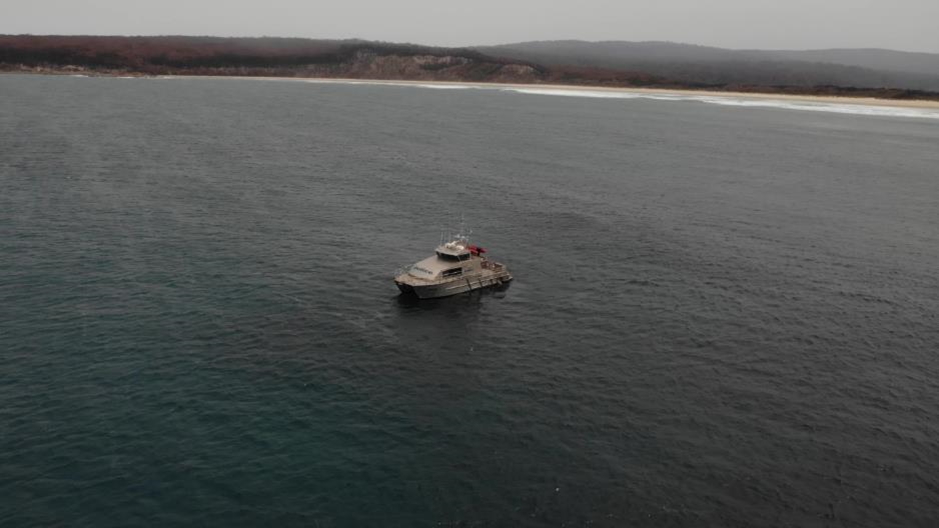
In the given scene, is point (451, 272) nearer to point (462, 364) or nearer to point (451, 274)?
point (451, 274)

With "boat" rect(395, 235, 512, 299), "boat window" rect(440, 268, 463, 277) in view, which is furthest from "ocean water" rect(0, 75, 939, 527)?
"boat window" rect(440, 268, 463, 277)

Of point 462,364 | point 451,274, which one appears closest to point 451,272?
point 451,274

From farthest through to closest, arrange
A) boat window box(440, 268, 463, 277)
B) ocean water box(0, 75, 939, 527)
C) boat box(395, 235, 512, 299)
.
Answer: boat window box(440, 268, 463, 277) < boat box(395, 235, 512, 299) < ocean water box(0, 75, 939, 527)

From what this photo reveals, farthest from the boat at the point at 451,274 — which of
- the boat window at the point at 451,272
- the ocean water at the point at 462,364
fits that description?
the ocean water at the point at 462,364

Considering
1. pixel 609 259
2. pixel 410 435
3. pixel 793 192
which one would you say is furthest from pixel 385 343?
pixel 793 192

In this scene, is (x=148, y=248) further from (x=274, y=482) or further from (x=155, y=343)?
(x=274, y=482)

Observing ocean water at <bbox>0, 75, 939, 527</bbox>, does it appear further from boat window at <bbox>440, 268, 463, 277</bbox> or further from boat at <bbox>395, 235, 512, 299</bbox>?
boat window at <bbox>440, 268, 463, 277</bbox>
